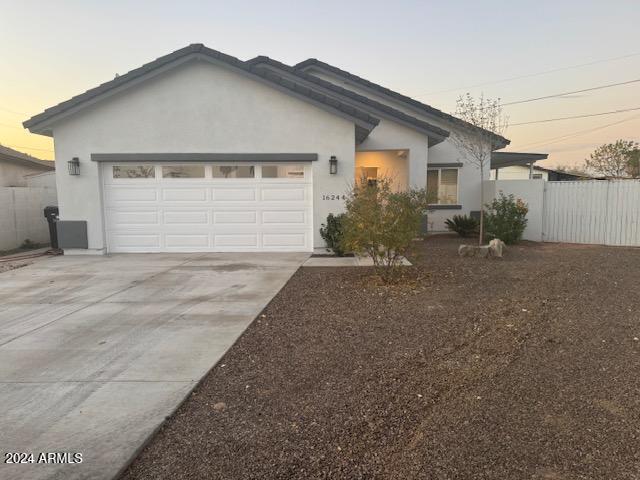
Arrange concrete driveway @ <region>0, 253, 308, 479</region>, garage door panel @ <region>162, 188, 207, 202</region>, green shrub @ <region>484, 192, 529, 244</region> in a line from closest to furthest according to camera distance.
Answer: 1. concrete driveway @ <region>0, 253, 308, 479</region>
2. garage door panel @ <region>162, 188, 207, 202</region>
3. green shrub @ <region>484, 192, 529, 244</region>

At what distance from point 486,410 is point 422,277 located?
499 centimetres

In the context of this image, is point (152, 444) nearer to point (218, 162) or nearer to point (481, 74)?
point (218, 162)

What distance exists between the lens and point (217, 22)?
14.1 m

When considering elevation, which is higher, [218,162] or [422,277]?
[218,162]

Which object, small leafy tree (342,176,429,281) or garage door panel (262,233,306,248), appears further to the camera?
garage door panel (262,233,306,248)

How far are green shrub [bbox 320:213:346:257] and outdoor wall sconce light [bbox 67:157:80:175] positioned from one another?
7.03 m

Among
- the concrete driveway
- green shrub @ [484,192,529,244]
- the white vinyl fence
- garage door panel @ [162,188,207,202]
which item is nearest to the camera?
the concrete driveway

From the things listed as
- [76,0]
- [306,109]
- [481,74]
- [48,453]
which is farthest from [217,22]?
[48,453]

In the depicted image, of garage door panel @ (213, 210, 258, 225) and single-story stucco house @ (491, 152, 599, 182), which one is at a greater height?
single-story stucco house @ (491, 152, 599, 182)

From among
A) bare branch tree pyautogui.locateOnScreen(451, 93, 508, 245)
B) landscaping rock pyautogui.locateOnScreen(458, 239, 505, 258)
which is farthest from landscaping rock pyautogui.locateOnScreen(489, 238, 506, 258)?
bare branch tree pyautogui.locateOnScreen(451, 93, 508, 245)

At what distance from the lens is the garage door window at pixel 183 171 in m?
11.1

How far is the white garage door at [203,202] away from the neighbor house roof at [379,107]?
15.9 feet

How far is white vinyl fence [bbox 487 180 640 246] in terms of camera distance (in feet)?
38.4

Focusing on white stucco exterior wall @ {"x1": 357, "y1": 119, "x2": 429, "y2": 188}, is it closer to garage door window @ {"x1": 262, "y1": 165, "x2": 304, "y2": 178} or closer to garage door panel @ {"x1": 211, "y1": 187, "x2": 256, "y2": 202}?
garage door window @ {"x1": 262, "y1": 165, "x2": 304, "y2": 178}
